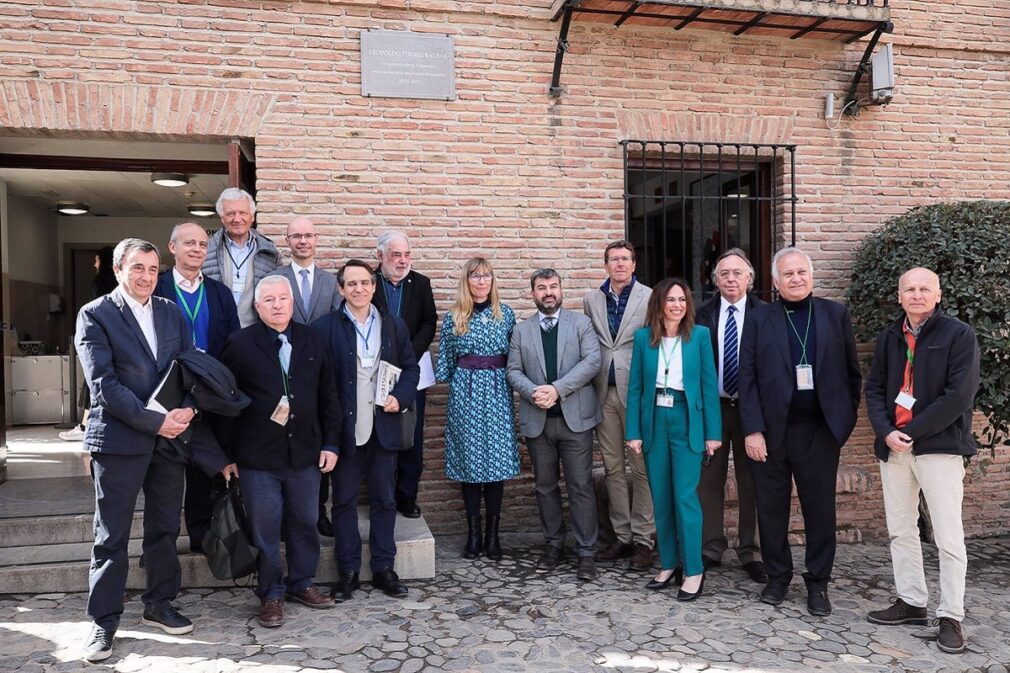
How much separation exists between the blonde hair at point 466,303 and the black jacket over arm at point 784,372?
159 centimetres

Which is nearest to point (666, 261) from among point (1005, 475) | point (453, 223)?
point (453, 223)

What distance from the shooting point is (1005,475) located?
21.7 feet

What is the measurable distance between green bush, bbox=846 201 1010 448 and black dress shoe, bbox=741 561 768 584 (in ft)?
6.57

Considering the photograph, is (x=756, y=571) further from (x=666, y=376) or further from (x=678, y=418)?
(x=666, y=376)

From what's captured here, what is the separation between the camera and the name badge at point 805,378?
414cm

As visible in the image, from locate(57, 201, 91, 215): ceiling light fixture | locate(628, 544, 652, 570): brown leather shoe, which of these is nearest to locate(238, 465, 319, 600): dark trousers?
locate(628, 544, 652, 570): brown leather shoe

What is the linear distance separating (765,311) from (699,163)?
2323 millimetres

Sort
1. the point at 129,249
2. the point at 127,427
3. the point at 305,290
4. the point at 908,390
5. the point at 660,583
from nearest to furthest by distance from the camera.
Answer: the point at 127,427
the point at 129,249
the point at 908,390
the point at 660,583
the point at 305,290

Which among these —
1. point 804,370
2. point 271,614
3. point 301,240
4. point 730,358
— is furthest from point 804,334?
point 271,614

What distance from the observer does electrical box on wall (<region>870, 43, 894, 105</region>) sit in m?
6.04

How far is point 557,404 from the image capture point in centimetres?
480

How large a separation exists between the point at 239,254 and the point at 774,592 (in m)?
3.77

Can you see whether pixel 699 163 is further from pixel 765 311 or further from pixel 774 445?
pixel 774 445

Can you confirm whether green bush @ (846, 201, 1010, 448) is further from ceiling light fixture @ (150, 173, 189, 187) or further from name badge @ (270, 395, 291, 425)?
ceiling light fixture @ (150, 173, 189, 187)
